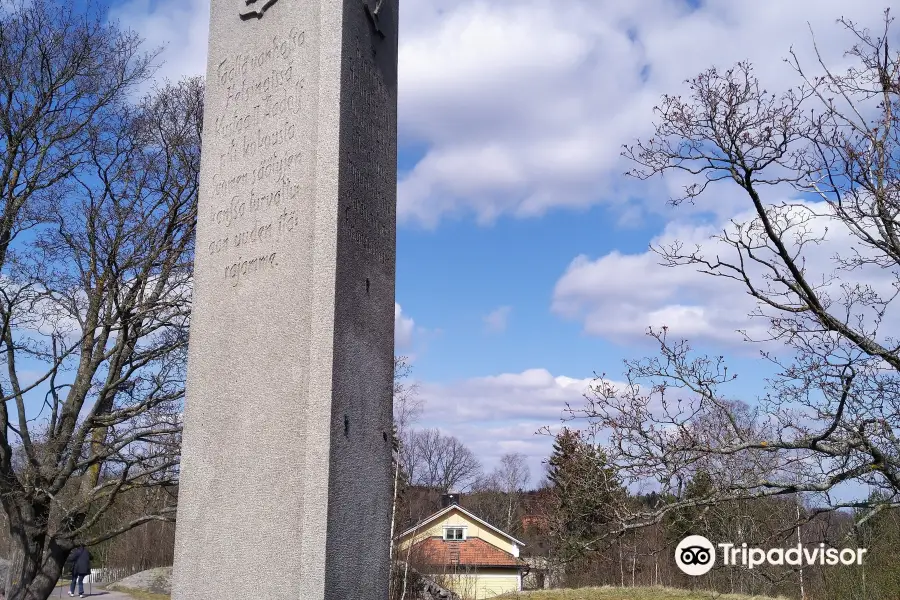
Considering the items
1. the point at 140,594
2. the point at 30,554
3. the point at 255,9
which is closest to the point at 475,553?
the point at 140,594

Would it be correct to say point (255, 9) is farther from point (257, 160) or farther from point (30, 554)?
point (30, 554)

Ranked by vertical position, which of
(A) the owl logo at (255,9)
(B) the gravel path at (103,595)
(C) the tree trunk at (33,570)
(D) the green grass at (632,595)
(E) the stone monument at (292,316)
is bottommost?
(B) the gravel path at (103,595)

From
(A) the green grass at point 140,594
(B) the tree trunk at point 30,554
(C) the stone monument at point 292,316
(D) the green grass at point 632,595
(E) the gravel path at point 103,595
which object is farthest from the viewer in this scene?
(E) the gravel path at point 103,595

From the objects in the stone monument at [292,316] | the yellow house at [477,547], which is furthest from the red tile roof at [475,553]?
the stone monument at [292,316]

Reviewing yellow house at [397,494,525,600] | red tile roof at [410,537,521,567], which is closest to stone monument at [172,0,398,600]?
yellow house at [397,494,525,600]

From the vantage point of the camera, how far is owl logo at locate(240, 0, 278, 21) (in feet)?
17.0

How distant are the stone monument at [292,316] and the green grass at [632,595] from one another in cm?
1174

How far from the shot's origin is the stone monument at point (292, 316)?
13.8 feet

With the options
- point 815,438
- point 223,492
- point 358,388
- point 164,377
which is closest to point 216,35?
point 358,388

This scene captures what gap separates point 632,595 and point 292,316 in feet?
43.2

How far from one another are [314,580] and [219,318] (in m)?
1.85

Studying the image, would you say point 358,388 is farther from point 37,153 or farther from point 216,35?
point 37,153

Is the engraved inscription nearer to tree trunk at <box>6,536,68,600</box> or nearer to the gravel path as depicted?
tree trunk at <box>6,536,68,600</box>

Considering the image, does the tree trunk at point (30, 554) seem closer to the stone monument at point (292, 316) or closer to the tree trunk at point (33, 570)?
the tree trunk at point (33, 570)
